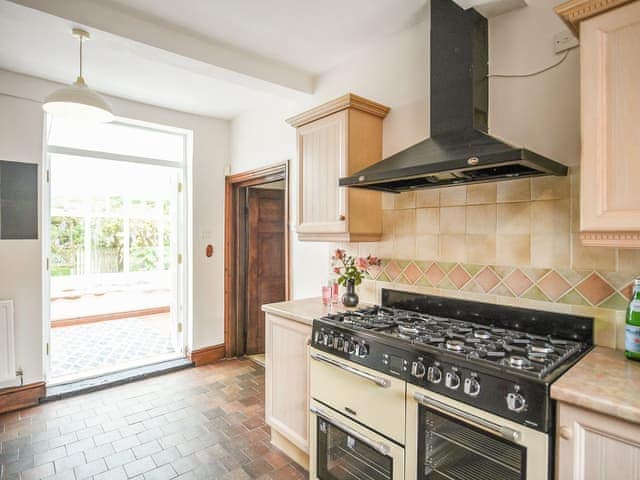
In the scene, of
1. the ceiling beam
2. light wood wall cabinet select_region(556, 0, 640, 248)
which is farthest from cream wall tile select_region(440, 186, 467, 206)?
the ceiling beam

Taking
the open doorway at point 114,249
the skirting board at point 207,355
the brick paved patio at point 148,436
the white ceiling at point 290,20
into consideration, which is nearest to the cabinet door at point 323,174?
Result: the white ceiling at point 290,20

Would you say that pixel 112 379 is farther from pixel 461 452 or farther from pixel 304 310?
pixel 461 452

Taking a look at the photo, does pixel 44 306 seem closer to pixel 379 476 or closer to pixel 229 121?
pixel 229 121

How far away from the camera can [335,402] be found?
6.05 feet

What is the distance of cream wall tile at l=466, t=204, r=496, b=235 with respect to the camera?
1917 mm

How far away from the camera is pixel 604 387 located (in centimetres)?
114

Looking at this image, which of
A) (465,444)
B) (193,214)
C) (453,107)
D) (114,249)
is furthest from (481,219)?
(114,249)

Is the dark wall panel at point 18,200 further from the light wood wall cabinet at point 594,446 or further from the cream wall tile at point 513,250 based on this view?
the light wood wall cabinet at point 594,446

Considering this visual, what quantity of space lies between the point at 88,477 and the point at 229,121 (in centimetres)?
350

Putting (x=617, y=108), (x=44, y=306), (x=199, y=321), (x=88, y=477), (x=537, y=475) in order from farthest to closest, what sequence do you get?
1. (x=199, y=321)
2. (x=44, y=306)
3. (x=88, y=477)
4. (x=617, y=108)
5. (x=537, y=475)

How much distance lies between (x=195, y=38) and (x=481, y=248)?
2.22m

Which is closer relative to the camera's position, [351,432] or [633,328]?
[633,328]

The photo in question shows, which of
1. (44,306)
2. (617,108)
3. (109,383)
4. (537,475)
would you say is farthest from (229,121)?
(537,475)

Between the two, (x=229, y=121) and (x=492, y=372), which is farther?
(x=229, y=121)
